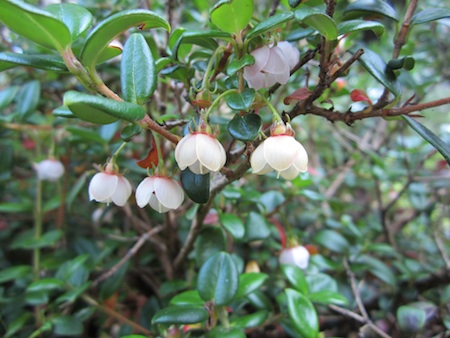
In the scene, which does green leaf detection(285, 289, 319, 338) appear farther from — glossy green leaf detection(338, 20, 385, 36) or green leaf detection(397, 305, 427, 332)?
glossy green leaf detection(338, 20, 385, 36)

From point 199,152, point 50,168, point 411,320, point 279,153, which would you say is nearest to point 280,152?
point 279,153

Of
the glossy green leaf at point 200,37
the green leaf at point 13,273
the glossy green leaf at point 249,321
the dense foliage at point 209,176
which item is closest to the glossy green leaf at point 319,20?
the dense foliage at point 209,176

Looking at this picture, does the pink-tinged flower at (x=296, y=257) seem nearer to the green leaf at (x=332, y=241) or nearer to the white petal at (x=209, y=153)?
the green leaf at (x=332, y=241)

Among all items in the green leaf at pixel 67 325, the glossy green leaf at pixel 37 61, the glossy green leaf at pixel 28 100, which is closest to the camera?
the glossy green leaf at pixel 37 61

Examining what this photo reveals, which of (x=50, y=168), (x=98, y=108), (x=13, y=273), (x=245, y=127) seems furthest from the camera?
(x=50, y=168)

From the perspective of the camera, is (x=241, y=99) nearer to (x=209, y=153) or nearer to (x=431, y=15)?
(x=209, y=153)
